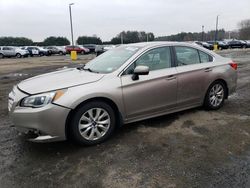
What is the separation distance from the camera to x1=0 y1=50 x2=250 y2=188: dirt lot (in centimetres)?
300

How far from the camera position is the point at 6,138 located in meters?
4.27

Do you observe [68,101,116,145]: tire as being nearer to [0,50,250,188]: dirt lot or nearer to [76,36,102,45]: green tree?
[0,50,250,188]: dirt lot

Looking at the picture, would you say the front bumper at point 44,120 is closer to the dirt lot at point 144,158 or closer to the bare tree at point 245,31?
the dirt lot at point 144,158

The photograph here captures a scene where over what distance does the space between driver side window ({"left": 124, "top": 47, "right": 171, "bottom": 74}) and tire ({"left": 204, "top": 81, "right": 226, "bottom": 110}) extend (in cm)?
121

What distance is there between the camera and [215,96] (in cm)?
543

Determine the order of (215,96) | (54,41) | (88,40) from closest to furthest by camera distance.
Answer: (215,96) < (54,41) < (88,40)

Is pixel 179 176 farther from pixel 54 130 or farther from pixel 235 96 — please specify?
pixel 235 96

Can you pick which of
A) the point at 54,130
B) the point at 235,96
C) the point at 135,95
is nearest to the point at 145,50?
the point at 135,95

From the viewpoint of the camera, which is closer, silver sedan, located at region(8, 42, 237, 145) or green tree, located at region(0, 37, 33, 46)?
silver sedan, located at region(8, 42, 237, 145)

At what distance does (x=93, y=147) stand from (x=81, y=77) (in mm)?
1087

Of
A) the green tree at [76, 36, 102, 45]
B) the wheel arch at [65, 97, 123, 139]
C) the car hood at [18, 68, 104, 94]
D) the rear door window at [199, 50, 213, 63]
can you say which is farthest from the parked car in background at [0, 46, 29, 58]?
the green tree at [76, 36, 102, 45]

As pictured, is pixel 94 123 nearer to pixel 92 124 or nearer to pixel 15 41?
Result: pixel 92 124

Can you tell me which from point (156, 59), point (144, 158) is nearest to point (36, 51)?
point (156, 59)

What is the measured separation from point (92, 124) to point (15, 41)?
72.1 meters
